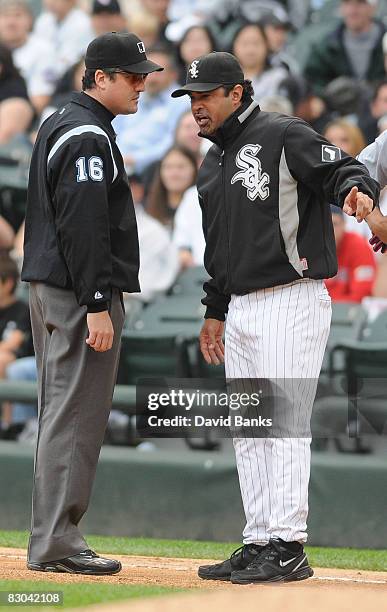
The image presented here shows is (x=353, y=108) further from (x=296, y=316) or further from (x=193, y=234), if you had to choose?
(x=296, y=316)

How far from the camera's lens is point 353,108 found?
30.5 ft

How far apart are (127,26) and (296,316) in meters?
7.24

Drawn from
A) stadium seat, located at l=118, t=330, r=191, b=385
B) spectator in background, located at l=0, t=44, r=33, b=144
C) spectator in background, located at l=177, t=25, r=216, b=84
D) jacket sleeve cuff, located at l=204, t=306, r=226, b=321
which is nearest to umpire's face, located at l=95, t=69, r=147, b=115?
jacket sleeve cuff, located at l=204, t=306, r=226, b=321

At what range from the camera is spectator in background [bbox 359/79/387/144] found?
888 cm

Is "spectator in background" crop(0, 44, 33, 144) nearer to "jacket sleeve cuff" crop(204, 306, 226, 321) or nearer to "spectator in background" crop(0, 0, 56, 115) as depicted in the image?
"spectator in background" crop(0, 0, 56, 115)

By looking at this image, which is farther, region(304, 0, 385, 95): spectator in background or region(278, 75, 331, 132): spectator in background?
region(304, 0, 385, 95): spectator in background

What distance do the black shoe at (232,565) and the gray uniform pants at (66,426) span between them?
47 cm

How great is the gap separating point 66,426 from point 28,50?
780cm

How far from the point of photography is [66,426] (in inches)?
171

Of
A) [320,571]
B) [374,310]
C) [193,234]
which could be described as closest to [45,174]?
[320,571]

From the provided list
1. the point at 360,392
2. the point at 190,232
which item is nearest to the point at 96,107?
the point at 360,392

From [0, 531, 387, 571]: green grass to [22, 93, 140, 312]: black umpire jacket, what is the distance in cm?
176

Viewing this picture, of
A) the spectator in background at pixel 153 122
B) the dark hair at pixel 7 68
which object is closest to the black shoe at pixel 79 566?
the spectator in background at pixel 153 122

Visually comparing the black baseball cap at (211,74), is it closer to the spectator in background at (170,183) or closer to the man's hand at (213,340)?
the man's hand at (213,340)
